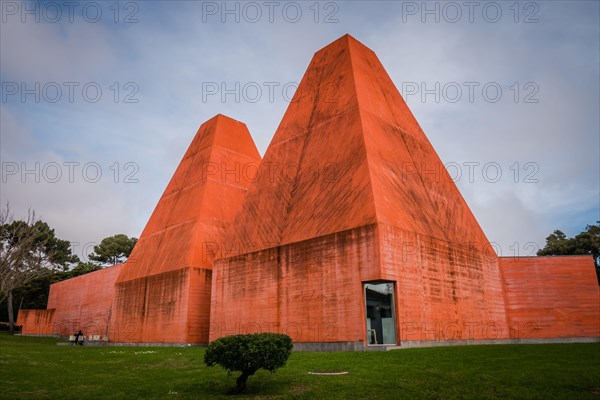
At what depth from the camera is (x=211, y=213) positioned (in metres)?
27.5

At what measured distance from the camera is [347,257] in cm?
1628

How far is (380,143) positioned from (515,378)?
12458 mm

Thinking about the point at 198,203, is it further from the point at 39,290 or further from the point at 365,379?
the point at 39,290

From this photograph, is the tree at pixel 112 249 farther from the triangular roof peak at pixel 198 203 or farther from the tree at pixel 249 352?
the tree at pixel 249 352

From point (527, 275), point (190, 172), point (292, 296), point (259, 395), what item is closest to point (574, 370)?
point (259, 395)

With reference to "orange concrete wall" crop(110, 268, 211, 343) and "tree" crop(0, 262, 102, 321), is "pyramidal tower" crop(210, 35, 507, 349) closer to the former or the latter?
"orange concrete wall" crop(110, 268, 211, 343)

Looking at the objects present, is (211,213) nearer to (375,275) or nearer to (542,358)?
(375,275)

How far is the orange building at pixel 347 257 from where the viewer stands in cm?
1605

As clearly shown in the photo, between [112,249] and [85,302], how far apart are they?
23202mm

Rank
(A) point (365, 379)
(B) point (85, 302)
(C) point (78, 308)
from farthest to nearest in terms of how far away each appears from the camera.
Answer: (C) point (78, 308)
(B) point (85, 302)
(A) point (365, 379)

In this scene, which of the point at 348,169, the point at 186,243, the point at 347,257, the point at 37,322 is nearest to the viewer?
the point at 347,257

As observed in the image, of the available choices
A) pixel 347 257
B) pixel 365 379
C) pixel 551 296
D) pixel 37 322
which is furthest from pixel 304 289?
pixel 37 322

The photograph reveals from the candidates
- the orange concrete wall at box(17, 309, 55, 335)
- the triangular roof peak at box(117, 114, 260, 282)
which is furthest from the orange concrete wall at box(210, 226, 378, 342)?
the orange concrete wall at box(17, 309, 55, 335)

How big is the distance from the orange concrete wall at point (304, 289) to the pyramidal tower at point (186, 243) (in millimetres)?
3419
